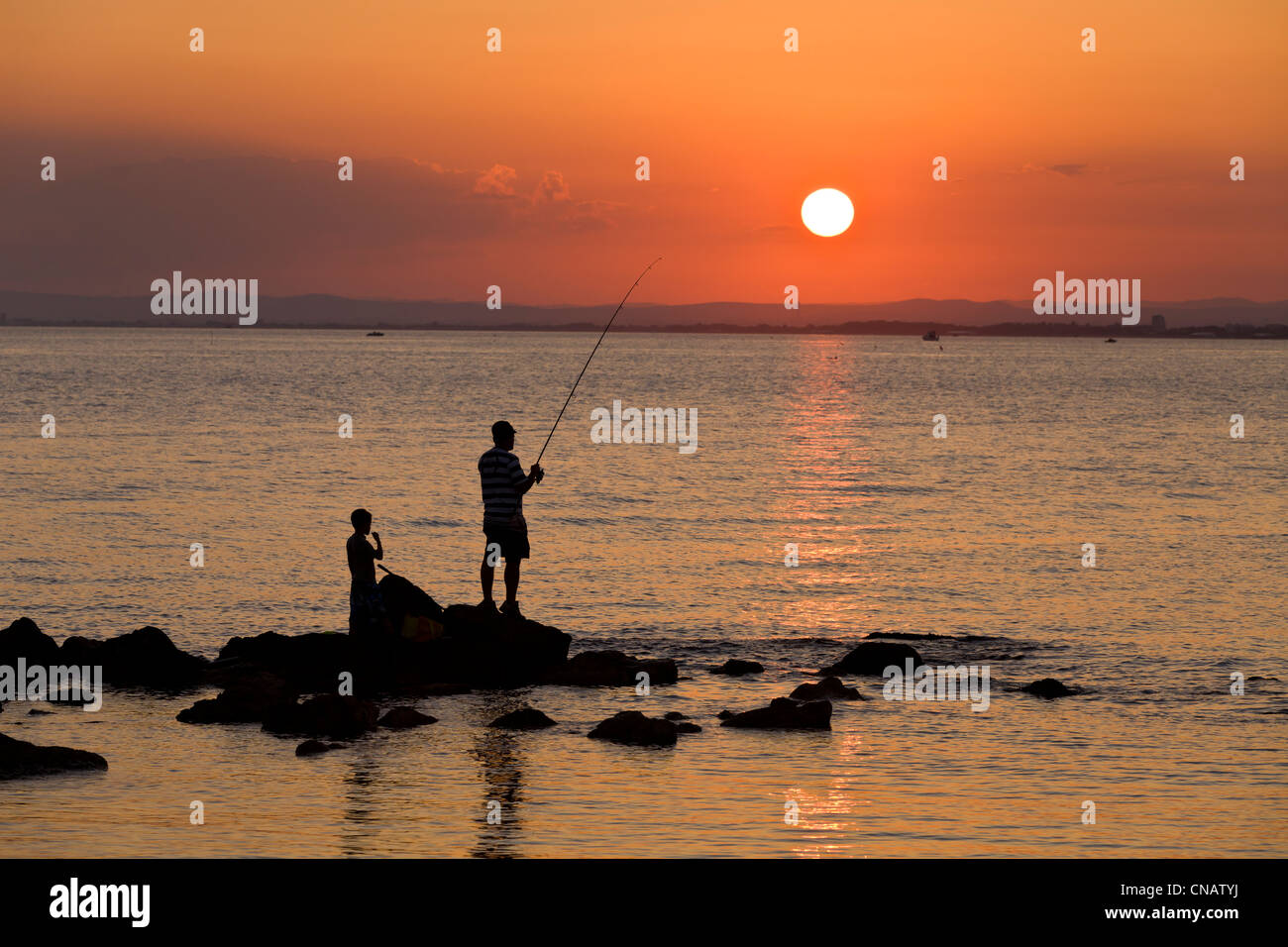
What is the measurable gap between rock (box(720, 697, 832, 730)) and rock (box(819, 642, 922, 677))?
322 centimetres

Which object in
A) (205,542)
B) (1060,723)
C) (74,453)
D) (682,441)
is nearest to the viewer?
(1060,723)

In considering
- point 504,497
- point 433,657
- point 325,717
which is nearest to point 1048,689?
point 504,497

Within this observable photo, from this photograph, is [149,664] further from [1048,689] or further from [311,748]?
[1048,689]

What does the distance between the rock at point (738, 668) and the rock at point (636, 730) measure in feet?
13.5

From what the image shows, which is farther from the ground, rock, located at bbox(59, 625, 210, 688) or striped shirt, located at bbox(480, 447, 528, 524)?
striped shirt, located at bbox(480, 447, 528, 524)

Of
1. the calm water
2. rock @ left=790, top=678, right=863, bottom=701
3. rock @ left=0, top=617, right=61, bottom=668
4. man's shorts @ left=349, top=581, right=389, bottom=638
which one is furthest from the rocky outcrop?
rock @ left=790, top=678, right=863, bottom=701

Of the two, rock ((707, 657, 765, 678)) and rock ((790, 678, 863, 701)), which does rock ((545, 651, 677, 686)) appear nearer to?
rock ((707, 657, 765, 678))

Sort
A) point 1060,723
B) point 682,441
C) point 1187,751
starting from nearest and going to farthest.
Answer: point 1187,751 → point 1060,723 → point 682,441

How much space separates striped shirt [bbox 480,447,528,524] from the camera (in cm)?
1553

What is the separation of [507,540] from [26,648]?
6216mm

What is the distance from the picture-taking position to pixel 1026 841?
10.7m
